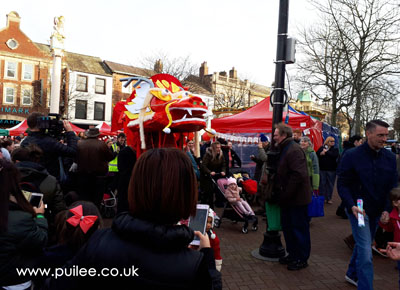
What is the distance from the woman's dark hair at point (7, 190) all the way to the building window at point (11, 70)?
102ft

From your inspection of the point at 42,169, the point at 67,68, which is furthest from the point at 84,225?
the point at 67,68

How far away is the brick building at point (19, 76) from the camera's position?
1105 inches

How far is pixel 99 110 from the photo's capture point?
3303 cm

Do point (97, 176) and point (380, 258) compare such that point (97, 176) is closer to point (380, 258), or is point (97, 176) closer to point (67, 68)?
point (380, 258)

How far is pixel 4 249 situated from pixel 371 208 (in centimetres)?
332

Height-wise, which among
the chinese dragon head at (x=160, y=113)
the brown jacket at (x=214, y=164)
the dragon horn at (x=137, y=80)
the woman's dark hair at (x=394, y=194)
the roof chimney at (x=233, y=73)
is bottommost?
the brown jacket at (x=214, y=164)

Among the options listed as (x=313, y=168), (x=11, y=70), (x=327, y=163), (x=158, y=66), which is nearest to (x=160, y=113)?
(x=313, y=168)

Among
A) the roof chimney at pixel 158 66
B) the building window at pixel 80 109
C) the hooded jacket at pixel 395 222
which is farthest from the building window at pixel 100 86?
the hooded jacket at pixel 395 222

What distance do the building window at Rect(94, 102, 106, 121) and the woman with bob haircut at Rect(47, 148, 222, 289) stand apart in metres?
33.1

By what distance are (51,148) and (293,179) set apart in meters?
3.17

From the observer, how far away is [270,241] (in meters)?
4.79

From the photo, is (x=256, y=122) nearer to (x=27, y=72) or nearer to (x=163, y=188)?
(x=163, y=188)

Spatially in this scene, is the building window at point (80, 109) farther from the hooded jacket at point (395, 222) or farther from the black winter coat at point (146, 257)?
the black winter coat at point (146, 257)

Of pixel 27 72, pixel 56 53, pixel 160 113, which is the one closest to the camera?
pixel 160 113
